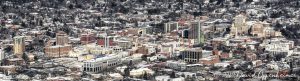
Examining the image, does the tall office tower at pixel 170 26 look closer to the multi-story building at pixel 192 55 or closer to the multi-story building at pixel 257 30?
the multi-story building at pixel 257 30

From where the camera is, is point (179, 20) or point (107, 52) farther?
point (179, 20)

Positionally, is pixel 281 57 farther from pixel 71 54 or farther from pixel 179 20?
pixel 179 20

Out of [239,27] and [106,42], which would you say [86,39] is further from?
[239,27]

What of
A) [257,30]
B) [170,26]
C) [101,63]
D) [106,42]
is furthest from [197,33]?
[101,63]

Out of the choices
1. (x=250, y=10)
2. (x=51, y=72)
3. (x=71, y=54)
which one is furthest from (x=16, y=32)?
(x=250, y=10)

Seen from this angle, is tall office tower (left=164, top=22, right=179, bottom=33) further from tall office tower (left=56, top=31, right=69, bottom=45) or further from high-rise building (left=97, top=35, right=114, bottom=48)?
tall office tower (left=56, top=31, right=69, bottom=45)

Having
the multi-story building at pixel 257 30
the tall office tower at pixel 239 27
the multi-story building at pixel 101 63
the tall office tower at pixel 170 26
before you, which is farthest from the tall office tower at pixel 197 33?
the multi-story building at pixel 101 63

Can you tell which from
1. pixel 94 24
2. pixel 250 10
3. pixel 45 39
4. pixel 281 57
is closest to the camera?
pixel 281 57
